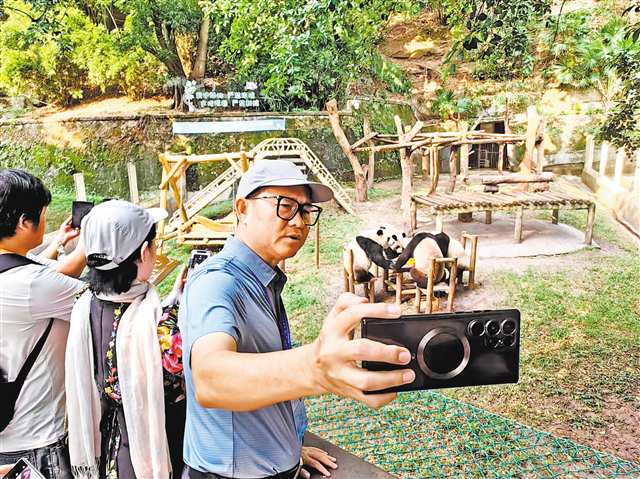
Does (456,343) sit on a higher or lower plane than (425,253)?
higher

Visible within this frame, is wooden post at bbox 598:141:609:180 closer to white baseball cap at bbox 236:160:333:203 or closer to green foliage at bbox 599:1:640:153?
green foliage at bbox 599:1:640:153

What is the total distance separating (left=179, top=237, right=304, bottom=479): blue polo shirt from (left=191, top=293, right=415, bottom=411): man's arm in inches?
5.8

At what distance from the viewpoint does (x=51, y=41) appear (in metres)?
3.62

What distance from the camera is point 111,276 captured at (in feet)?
3.47

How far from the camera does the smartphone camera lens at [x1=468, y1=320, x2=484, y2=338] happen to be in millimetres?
616

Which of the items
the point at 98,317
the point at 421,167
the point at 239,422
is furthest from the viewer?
the point at 421,167

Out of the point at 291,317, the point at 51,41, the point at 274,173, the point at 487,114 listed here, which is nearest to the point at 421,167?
the point at 487,114

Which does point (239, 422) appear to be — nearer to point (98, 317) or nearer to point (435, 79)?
point (98, 317)

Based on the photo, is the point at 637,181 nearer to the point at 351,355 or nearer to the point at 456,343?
the point at 456,343

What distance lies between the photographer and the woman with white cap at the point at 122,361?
3.42ft

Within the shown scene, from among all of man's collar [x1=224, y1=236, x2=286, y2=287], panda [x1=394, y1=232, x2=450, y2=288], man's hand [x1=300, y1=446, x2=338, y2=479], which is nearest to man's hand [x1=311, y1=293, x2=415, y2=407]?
man's collar [x1=224, y1=236, x2=286, y2=287]

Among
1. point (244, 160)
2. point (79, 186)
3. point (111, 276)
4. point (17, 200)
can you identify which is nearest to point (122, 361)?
point (111, 276)

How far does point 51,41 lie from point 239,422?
12.4 ft

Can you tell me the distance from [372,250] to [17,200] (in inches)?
103
